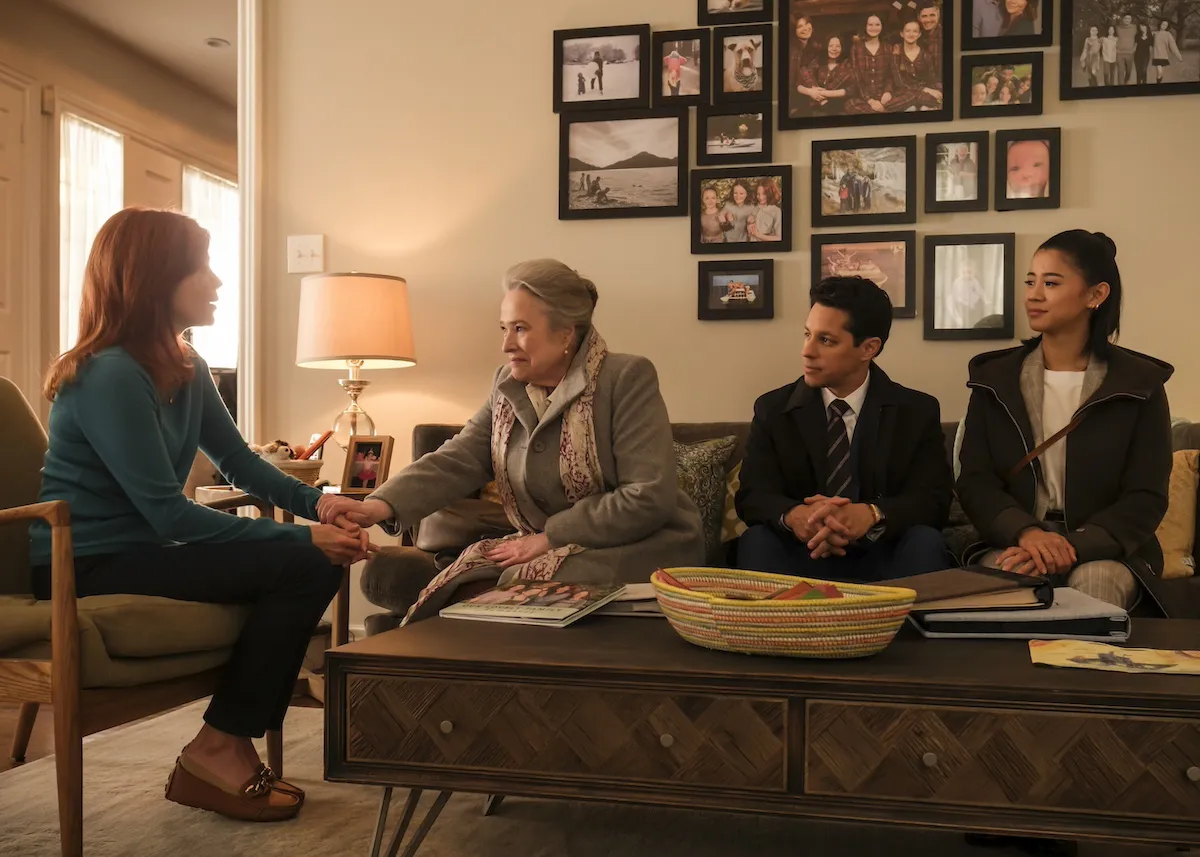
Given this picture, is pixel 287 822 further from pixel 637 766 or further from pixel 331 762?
pixel 637 766

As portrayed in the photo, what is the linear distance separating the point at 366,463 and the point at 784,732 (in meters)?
2.01

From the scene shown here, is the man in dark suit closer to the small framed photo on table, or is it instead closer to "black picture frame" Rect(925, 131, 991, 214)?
"black picture frame" Rect(925, 131, 991, 214)

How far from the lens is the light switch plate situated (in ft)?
11.7

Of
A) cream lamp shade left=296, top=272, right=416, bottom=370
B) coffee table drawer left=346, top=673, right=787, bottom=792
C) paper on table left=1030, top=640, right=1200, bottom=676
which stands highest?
cream lamp shade left=296, top=272, right=416, bottom=370

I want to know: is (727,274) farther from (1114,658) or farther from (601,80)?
(1114,658)

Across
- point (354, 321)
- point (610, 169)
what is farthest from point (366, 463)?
point (610, 169)

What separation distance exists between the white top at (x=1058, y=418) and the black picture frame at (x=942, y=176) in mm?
852

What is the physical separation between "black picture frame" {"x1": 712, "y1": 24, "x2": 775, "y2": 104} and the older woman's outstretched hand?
5.53 feet

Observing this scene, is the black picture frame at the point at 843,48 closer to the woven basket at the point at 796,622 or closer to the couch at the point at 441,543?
the couch at the point at 441,543

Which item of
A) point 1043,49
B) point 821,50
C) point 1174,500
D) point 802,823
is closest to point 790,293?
point 821,50

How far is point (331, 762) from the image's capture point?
143cm

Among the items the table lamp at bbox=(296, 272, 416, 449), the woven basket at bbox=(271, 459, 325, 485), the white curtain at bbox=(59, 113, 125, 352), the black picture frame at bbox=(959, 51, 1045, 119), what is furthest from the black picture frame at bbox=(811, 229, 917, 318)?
the white curtain at bbox=(59, 113, 125, 352)

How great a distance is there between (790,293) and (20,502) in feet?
7.00

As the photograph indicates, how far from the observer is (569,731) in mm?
1369
